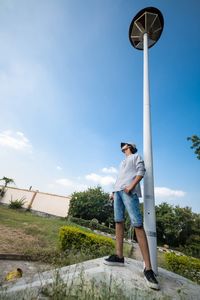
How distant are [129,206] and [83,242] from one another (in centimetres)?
459

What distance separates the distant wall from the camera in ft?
66.8

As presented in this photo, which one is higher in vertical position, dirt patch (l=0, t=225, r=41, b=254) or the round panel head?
the round panel head

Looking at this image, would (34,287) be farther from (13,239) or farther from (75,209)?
(75,209)

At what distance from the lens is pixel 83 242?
627cm

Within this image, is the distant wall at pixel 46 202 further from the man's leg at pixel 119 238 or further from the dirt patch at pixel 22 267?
the man's leg at pixel 119 238

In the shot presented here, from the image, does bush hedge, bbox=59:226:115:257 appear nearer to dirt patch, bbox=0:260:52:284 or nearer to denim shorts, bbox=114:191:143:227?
dirt patch, bbox=0:260:52:284

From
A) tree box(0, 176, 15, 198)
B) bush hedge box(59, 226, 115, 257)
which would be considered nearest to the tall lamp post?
bush hedge box(59, 226, 115, 257)

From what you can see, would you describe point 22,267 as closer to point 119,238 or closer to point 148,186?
point 119,238

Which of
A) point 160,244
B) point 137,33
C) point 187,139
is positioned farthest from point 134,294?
point 160,244

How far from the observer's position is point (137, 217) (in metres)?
2.32

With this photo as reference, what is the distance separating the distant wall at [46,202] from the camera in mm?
20359

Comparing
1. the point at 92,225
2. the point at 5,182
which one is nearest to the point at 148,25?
the point at 92,225

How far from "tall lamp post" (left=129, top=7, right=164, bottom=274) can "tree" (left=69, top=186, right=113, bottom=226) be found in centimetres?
1768

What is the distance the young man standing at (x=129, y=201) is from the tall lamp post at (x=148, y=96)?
345 millimetres
